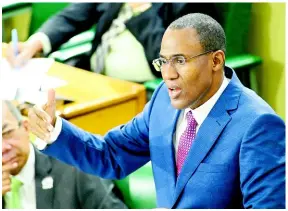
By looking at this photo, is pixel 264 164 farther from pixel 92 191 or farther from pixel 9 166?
pixel 9 166

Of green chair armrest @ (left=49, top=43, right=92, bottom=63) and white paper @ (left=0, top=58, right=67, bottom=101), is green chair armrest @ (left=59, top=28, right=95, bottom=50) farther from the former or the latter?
white paper @ (left=0, top=58, right=67, bottom=101)

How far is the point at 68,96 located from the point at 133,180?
0.66 m

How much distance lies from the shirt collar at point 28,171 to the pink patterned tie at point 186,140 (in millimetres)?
694

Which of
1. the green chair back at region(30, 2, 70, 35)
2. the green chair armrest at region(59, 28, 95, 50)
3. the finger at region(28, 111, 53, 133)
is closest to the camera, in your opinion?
the finger at region(28, 111, 53, 133)

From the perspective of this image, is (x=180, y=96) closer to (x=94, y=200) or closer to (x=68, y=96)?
(x=94, y=200)

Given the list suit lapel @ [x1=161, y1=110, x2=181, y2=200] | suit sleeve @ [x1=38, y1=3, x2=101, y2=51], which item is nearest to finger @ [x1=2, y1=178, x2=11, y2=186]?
suit lapel @ [x1=161, y1=110, x2=181, y2=200]

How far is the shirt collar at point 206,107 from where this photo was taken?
1.73 meters

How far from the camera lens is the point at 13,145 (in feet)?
7.48

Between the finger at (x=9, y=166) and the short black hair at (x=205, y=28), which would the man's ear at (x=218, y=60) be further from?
the finger at (x=9, y=166)

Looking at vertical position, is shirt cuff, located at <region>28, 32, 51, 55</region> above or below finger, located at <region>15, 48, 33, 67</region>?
below

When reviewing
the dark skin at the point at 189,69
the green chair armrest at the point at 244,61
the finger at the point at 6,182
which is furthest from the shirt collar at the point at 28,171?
the green chair armrest at the point at 244,61

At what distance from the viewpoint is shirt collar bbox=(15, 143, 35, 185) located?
2.32 meters

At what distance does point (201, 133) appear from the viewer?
1.73m

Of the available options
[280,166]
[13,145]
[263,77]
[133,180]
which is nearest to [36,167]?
[13,145]
